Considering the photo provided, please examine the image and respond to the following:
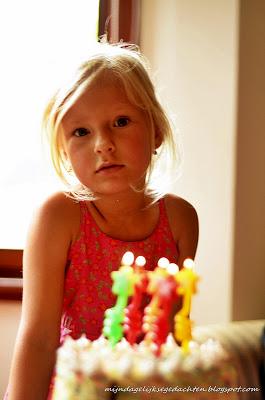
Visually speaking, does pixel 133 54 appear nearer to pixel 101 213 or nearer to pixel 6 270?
pixel 101 213

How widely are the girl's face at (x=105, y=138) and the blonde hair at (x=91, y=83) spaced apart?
2 centimetres

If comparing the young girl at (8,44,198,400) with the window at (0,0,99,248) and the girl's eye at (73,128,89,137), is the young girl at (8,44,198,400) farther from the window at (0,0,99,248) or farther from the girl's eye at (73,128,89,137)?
the window at (0,0,99,248)

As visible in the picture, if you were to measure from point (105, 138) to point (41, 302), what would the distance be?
1.06 ft

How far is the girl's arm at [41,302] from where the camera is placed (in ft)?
3.48

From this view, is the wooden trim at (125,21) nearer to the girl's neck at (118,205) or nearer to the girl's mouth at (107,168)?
the girl's neck at (118,205)

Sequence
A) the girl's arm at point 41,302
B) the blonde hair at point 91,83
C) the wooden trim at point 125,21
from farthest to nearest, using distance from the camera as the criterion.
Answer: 1. the wooden trim at point 125,21
2. the blonde hair at point 91,83
3. the girl's arm at point 41,302

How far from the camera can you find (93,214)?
1.28 m

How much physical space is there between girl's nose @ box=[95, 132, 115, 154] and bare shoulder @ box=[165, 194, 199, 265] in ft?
1.03

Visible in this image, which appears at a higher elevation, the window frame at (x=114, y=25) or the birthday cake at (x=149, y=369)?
the window frame at (x=114, y=25)

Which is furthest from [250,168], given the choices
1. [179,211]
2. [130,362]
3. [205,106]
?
[130,362]

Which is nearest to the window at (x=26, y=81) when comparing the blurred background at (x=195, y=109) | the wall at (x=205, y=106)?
the blurred background at (x=195, y=109)

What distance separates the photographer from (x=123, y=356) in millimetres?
601

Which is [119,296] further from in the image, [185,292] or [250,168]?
[250,168]

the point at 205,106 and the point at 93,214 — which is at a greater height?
the point at 205,106
